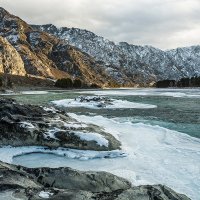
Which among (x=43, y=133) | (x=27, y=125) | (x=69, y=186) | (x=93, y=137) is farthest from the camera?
(x=27, y=125)

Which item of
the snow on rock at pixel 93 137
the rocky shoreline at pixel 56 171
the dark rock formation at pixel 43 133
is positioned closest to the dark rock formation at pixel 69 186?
the rocky shoreline at pixel 56 171

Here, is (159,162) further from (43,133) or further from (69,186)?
(43,133)

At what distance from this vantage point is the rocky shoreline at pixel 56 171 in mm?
13789

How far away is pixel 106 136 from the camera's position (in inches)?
1155

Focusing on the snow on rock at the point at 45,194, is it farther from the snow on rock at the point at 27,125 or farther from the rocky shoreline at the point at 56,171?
the snow on rock at the point at 27,125

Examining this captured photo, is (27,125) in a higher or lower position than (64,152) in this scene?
higher

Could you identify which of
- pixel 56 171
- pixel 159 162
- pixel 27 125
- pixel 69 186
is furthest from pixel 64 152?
pixel 69 186

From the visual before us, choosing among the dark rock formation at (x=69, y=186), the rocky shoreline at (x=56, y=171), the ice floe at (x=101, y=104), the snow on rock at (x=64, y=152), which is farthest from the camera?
the ice floe at (x=101, y=104)

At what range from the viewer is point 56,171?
17453 mm

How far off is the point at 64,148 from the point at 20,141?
331cm

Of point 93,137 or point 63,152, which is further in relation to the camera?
point 93,137

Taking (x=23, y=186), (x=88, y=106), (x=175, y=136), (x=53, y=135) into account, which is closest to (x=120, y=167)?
(x=53, y=135)

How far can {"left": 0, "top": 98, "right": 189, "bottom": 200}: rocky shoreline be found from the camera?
13.8 metres

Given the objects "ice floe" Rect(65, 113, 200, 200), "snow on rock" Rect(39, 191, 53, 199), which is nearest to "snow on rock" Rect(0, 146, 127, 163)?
"ice floe" Rect(65, 113, 200, 200)
